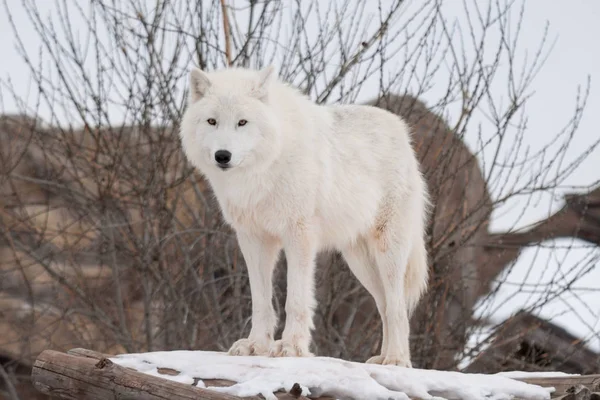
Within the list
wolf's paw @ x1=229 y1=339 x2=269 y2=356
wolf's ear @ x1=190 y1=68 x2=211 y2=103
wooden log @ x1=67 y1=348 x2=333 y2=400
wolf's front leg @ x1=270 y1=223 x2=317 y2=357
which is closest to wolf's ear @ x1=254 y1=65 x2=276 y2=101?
wolf's ear @ x1=190 y1=68 x2=211 y2=103

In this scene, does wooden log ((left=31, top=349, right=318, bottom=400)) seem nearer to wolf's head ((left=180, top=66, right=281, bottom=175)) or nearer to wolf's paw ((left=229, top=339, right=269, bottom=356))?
wolf's paw ((left=229, top=339, right=269, bottom=356))

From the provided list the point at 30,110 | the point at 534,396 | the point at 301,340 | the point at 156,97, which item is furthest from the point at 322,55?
the point at 534,396

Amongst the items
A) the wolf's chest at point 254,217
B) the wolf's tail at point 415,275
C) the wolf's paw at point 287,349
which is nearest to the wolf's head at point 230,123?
the wolf's chest at point 254,217

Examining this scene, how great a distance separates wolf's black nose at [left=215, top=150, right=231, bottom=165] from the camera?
431 centimetres

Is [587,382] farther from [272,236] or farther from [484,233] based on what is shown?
[484,233]

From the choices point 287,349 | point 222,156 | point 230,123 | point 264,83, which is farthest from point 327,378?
point 264,83

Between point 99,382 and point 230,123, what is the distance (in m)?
1.55

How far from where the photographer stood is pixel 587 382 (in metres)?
4.54

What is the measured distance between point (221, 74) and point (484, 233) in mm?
5620

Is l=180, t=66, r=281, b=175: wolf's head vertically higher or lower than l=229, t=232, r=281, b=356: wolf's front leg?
higher

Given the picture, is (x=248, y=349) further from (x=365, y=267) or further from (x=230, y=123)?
(x=230, y=123)

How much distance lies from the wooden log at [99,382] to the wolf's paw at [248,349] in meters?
0.76

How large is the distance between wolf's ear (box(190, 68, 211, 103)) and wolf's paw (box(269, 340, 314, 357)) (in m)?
1.50

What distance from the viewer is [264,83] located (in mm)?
4691
